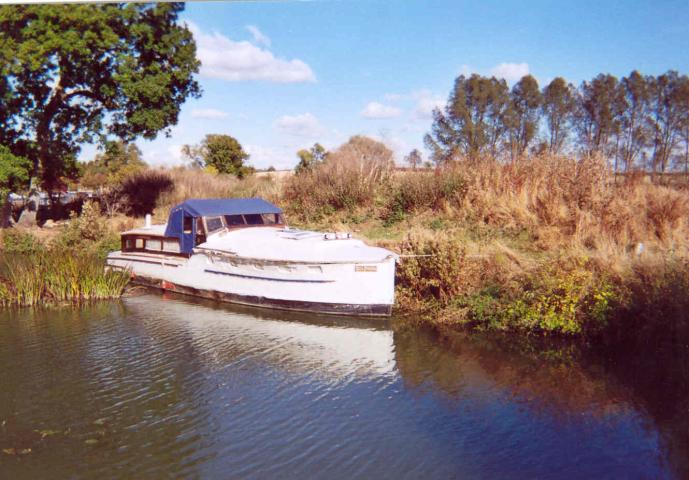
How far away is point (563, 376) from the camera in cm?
853

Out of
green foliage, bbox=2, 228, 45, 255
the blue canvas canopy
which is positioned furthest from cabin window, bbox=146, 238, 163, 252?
green foliage, bbox=2, 228, 45, 255

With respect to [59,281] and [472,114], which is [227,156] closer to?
[472,114]

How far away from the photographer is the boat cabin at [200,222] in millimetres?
13883

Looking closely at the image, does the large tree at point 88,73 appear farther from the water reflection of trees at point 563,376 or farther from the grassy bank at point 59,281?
the water reflection of trees at point 563,376

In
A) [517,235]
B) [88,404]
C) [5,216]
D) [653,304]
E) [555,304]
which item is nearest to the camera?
[88,404]

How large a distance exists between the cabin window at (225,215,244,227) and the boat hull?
1.20 m

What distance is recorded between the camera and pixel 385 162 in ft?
72.5

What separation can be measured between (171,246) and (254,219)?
2.39 metres

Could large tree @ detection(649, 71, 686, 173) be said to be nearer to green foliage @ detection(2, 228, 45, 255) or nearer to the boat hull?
the boat hull

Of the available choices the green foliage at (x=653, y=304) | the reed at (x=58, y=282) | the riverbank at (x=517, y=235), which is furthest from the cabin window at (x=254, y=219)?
the green foliage at (x=653, y=304)

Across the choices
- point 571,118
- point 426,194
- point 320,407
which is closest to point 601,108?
point 571,118

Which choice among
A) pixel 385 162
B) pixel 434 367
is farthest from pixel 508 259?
pixel 385 162

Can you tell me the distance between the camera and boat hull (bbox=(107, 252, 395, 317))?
38.0 ft

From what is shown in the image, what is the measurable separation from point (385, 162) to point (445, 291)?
36.9ft
